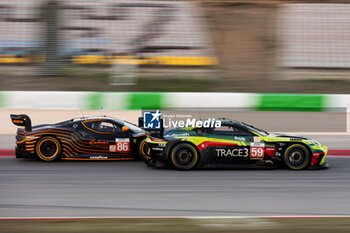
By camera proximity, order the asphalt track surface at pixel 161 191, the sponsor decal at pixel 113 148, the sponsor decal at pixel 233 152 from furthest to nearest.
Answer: the sponsor decal at pixel 113 148 < the sponsor decal at pixel 233 152 < the asphalt track surface at pixel 161 191

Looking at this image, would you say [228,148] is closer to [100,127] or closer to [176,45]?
[100,127]

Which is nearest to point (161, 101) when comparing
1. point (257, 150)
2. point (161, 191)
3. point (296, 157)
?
point (257, 150)

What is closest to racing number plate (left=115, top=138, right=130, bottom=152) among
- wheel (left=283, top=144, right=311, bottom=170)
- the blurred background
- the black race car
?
the black race car

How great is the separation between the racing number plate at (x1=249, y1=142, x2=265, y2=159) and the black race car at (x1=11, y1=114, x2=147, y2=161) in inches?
93.7

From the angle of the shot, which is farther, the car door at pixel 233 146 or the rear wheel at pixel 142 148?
the rear wheel at pixel 142 148

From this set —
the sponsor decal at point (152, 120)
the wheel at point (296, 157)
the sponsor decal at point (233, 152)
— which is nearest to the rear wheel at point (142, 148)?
the sponsor decal at point (152, 120)

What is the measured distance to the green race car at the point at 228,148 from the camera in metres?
10.2

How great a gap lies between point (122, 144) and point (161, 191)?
3.15 metres

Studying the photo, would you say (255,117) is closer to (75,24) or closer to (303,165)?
(303,165)

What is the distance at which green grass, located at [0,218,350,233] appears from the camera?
5625 mm

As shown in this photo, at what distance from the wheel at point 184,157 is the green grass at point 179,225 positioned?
4069 millimetres

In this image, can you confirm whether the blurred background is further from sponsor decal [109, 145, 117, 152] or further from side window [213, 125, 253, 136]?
side window [213, 125, 253, 136]

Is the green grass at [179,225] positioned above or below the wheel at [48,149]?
below

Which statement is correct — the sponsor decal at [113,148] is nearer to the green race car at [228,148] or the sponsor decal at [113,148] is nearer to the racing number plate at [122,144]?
the racing number plate at [122,144]
